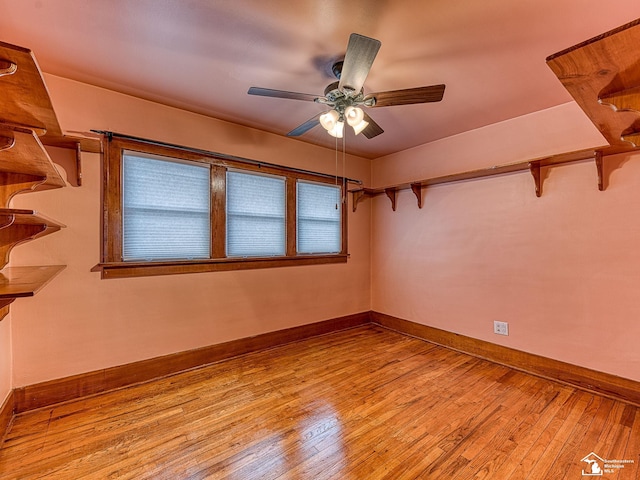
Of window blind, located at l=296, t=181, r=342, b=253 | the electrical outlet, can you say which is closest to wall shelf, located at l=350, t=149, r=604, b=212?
window blind, located at l=296, t=181, r=342, b=253

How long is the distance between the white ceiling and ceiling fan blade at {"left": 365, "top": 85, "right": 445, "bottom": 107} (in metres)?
0.30

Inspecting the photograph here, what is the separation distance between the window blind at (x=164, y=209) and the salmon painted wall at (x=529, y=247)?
2.53 metres

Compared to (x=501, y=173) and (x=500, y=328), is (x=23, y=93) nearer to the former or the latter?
(x=501, y=173)

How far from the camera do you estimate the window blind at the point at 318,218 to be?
362 cm

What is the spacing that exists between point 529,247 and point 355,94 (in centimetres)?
225

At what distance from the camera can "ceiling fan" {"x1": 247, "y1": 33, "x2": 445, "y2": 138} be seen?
4.84ft

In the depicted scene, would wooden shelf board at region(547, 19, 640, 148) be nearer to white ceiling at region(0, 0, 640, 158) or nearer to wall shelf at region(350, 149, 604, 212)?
white ceiling at region(0, 0, 640, 158)

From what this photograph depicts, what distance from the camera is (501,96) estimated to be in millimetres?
2438

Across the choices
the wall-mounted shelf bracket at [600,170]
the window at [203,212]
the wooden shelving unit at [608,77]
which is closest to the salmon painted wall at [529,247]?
the wall-mounted shelf bracket at [600,170]

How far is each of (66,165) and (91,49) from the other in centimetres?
89

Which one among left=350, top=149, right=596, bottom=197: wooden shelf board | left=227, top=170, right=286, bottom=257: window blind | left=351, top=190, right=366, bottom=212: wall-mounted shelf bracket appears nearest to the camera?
left=350, top=149, right=596, bottom=197: wooden shelf board

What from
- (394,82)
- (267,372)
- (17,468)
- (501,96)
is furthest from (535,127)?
(17,468)

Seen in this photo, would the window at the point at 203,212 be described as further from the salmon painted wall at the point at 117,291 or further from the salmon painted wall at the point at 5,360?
the salmon painted wall at the point at 5,360

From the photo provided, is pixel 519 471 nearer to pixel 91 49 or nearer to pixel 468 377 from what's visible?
pixel 468 377
